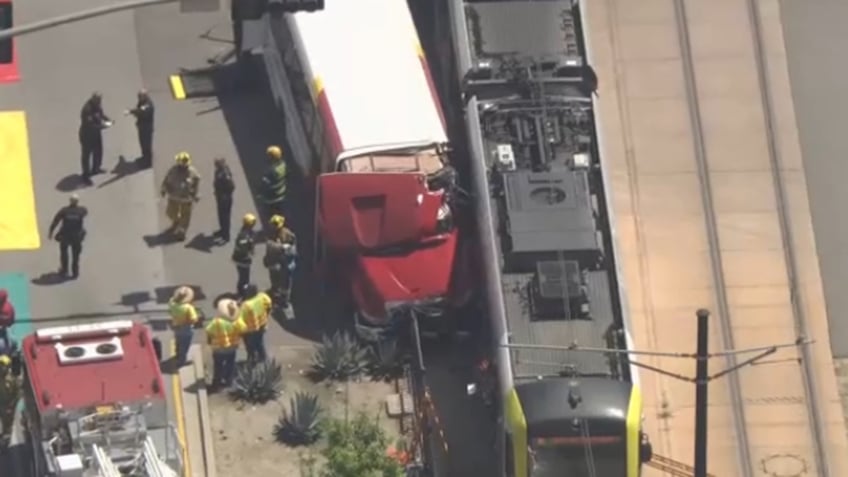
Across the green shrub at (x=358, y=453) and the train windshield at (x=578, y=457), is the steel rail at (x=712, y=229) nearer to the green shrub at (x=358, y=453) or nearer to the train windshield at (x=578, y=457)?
the train windshield at (x=578, y=457)

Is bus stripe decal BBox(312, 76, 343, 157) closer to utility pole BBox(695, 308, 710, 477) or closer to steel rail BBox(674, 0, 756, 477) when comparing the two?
steel rail BBox(674, 0, 756, 477)

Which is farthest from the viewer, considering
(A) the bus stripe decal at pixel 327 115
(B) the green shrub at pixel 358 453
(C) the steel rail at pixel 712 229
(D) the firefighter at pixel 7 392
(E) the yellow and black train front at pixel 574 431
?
(C) the steel rail at pixel 712 229


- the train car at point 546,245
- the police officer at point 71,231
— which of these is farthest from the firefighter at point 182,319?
the train car at point 546,245

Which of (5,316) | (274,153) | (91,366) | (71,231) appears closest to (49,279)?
(71,231)

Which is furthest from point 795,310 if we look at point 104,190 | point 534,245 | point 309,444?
point 104,190

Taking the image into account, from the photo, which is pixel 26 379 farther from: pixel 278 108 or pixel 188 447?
pixel 278 108

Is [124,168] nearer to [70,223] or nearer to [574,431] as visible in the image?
[70,223]
